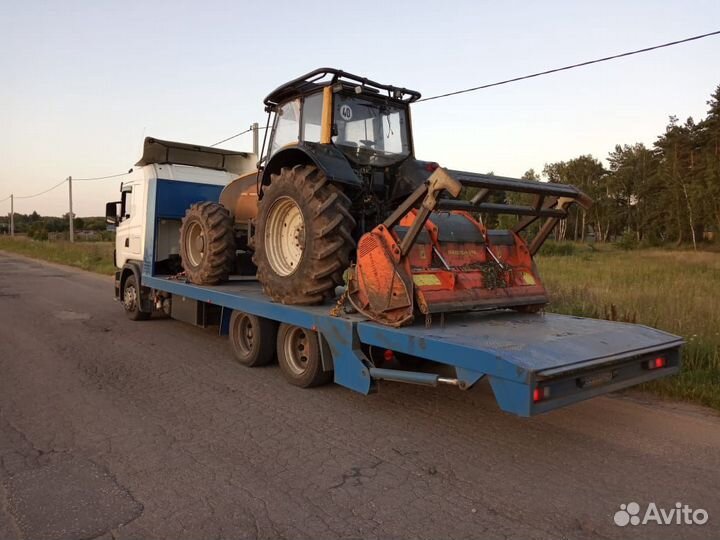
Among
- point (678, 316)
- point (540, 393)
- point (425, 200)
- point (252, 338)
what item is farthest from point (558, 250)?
point (540, 393)

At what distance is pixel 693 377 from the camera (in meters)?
5.87

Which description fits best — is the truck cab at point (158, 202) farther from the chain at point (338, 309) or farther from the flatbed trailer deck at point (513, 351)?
the chain at point (338, 309)

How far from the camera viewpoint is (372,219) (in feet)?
21.4

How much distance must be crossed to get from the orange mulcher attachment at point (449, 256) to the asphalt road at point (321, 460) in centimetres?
104

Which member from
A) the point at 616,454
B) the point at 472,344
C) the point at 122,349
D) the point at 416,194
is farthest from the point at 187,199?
the point at 616,454

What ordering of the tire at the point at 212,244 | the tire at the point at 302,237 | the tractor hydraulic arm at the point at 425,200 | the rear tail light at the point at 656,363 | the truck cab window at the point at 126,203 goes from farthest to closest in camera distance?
the truck cab window at the point at 126,203, the tire at the point at 212,244, the tire at the point at 302,237, the rear tail light at the point at 656,363, the tractor hydraulic arm at the point at 425,200

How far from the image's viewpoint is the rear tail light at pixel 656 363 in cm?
448

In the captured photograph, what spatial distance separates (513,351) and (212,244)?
4.98 m

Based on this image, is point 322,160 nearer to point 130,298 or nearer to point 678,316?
point 678,316

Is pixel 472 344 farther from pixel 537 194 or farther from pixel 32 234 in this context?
pixel 32 234

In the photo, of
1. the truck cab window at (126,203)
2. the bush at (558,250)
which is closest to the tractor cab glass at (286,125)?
the truck cab window at (126,203)

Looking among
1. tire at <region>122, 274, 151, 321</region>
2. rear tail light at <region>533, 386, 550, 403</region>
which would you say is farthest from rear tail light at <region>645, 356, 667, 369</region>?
tire at <region>122, 274, 151, 321</region>

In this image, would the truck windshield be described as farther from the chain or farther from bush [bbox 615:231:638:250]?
bush [bbox 615:231:638:250]

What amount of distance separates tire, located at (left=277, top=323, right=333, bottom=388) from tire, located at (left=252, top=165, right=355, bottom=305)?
370 mm
